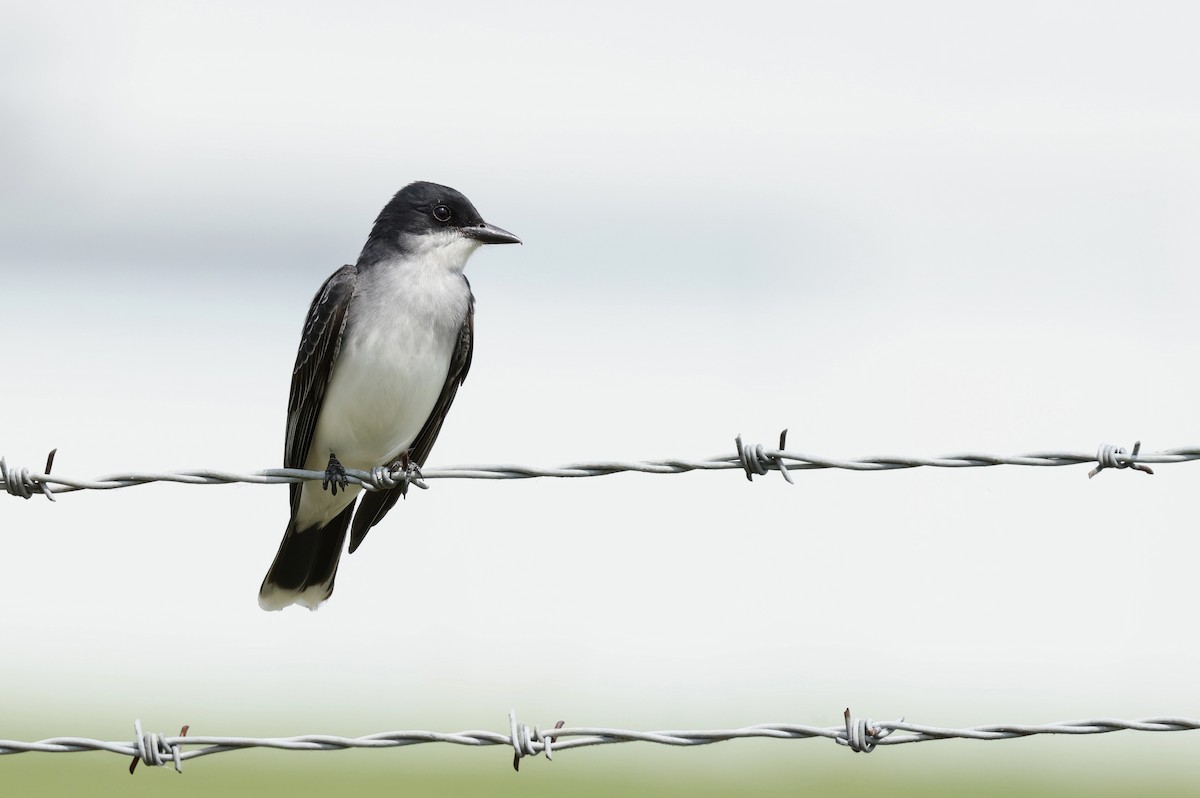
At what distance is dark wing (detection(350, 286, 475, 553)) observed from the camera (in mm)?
5938

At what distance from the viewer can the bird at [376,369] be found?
573 cm

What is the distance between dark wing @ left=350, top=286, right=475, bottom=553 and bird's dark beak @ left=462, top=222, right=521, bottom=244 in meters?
0.33

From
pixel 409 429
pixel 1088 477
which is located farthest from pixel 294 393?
pixel 1088 477

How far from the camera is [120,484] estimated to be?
11.8ft

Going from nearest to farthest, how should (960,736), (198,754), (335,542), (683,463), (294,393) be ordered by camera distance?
(960,736)
(198,754)
(683,463)
(294,393)
(335,542)

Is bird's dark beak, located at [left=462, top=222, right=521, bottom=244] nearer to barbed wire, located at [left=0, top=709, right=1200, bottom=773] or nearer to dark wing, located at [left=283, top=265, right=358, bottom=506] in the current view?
dark wing, located at [left=283, top=265, right=358, bottom=506]

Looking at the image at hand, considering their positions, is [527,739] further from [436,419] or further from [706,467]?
[436,419]

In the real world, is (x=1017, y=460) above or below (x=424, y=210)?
below

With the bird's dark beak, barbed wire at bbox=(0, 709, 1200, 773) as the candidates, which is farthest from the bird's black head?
barbed wire at bbox=(0, 709, 1200, 773)

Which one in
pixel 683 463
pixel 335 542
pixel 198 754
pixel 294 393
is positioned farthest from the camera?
pixel 335 542

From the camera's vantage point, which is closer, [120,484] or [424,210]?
[120,484]

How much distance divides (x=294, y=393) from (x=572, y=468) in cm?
276

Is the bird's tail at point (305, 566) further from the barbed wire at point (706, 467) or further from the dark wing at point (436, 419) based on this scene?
the barbed wire at point (706, 467)

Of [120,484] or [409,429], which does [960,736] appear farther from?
[409,429]
